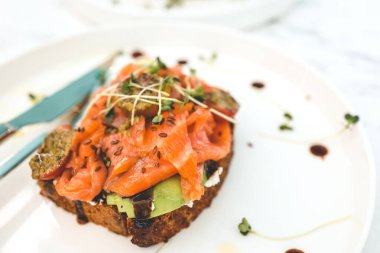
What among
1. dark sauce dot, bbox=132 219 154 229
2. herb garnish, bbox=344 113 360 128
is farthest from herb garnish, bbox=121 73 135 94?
herb garnish, bbox=344 113 360 128

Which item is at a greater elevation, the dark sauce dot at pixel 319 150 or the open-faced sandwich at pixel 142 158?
the open-faced sandwich at pixel 142 158

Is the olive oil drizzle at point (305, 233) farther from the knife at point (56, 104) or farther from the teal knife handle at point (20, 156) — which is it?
the knife at point (56, 104)

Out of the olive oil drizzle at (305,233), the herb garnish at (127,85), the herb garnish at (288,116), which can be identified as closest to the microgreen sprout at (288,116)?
the herb garnish at (288,116)

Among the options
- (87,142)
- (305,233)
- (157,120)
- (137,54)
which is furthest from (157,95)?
(137,54)

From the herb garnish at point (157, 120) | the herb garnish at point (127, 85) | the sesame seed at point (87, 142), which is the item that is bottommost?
the sesame seed at point (87, 142)

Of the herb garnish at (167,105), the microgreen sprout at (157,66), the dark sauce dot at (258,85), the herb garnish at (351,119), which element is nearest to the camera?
the herb garnish at (167,105)

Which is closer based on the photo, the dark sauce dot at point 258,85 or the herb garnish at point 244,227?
the herb garnish at point 244,227

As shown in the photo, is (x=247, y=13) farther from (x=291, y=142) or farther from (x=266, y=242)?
(x=266, y=242)

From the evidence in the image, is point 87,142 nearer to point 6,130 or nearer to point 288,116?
point 6,130
